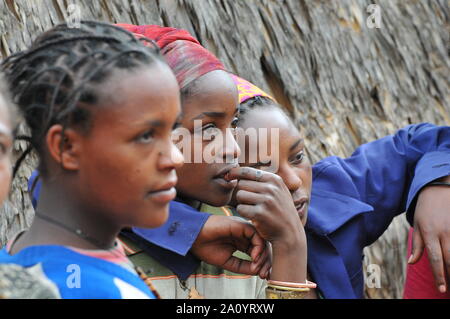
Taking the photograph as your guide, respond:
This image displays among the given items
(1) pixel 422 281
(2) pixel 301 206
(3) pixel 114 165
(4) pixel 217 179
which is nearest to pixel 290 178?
(2) pixel 301 206

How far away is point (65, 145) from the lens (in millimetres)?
1293

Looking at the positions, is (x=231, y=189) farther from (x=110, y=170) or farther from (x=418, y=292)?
(x=418, y=292)

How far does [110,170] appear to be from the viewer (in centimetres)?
129

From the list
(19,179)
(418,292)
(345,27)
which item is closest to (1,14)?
(19,179)

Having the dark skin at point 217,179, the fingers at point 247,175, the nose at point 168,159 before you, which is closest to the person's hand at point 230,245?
the dark skin at point 217,179

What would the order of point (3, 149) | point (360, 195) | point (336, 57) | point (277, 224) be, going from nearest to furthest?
point (3, 149) → point (277, 224) → point (360, 195) → point (336, 57)

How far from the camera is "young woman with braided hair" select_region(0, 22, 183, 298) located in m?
1.28

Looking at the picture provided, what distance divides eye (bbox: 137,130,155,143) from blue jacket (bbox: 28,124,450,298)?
1129 millimetres

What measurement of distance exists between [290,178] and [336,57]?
1727 mm

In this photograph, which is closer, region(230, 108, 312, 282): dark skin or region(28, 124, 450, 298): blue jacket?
region(230, 108, 312, 282): dark skin

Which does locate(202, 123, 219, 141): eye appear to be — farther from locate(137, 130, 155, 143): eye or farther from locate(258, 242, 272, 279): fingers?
locate(137, 130, 155, 143): eye

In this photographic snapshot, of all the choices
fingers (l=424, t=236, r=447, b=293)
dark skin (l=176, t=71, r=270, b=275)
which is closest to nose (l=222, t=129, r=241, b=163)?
dark skin (l=176, t=71, r=270, b=275)

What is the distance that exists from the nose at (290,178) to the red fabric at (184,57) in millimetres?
411

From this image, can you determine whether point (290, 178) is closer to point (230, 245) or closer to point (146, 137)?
point (230, 245)
